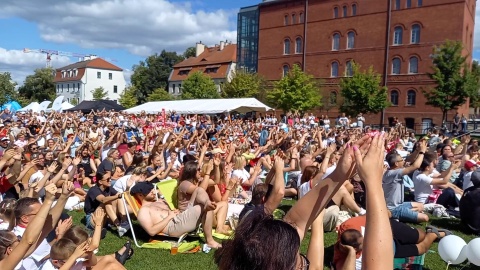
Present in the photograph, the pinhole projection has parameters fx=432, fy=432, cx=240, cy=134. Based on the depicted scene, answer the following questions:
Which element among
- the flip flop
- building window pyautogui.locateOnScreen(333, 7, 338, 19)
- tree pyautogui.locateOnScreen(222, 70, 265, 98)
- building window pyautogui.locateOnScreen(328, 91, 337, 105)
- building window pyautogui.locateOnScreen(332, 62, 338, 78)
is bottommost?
the flip flop

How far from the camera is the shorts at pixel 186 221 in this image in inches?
261

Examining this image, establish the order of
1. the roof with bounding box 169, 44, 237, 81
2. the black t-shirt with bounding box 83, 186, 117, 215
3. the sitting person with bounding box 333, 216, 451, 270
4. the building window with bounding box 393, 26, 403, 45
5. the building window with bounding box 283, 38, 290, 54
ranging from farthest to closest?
the roof with bounding box 169, 44, 237, 81 < the building window with bounding box 283, 38, 290, 54 < the building window with bounding box 393, 26, 403, 45 < the black t-shirt with bounding box 83, 186, 117, 215 < the sitting person with bounding box 333, 216, 451, 270

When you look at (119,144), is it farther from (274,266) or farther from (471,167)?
(274,266)

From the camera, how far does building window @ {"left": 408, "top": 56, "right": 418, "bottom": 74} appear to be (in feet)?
149

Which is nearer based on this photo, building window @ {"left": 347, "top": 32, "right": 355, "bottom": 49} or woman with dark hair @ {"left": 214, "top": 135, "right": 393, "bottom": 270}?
woman with dark hair @ {"left": 214, "top": 135, "right": 393, "bottom": 270}

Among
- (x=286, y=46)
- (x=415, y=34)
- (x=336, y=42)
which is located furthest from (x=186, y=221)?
(x=286, y=46)

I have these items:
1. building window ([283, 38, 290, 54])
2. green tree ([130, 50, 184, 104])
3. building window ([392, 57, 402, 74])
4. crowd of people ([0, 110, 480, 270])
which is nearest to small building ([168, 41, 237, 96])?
green tree ([130, 50, 184, 104])

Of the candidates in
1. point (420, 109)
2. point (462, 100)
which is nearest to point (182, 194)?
point (462, 100)

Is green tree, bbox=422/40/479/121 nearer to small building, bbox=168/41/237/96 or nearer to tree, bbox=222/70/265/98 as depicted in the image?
tree, bbox=222/70/265/98

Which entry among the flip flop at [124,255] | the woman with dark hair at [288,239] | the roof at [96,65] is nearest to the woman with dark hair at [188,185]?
the flip flop at [124,255]

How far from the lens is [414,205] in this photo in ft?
26.3

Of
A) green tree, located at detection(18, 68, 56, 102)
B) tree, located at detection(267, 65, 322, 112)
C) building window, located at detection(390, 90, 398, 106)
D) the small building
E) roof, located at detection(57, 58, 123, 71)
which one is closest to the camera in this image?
tree, located at detection(267, 65, 322, 112)

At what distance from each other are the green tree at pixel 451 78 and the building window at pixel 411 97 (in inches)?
329

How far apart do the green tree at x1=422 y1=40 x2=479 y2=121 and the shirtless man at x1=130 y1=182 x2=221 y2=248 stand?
113 feet
